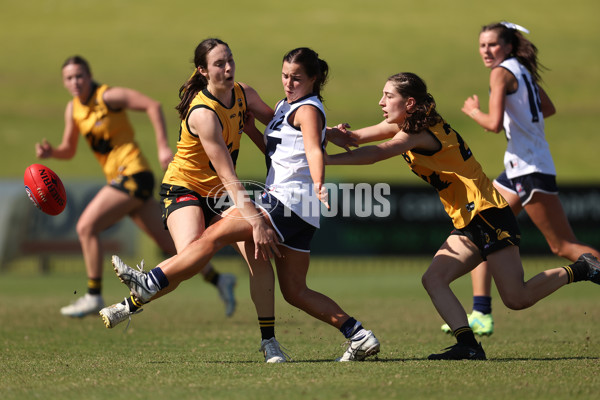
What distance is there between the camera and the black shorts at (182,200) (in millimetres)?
6086

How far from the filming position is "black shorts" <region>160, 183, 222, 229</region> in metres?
6.09

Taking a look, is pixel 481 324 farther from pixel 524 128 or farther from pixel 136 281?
pixel 136 281

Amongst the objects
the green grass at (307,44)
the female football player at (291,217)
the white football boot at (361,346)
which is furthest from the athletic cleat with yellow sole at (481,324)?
the green grass at (307,44)

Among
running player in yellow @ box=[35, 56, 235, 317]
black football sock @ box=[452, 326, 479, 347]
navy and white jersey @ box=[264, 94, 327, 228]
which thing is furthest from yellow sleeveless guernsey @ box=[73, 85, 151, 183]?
black football sock @ box=[452, 326, 479, 347]

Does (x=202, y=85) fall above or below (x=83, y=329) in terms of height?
above

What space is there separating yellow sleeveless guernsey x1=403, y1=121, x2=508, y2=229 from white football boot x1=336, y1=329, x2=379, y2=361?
3.27 ft

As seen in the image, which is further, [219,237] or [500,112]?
[500,112]

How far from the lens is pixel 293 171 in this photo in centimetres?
568

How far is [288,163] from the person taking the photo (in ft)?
18.7

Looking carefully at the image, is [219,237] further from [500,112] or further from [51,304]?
[51,304]

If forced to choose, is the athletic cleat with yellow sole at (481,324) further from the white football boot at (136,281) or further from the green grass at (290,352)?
the white football boot at (136,281)

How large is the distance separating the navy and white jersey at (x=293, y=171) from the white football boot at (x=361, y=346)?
2.52ft

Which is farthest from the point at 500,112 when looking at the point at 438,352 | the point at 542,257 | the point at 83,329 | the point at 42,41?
the point at 42,41

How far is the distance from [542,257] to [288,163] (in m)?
11.3
